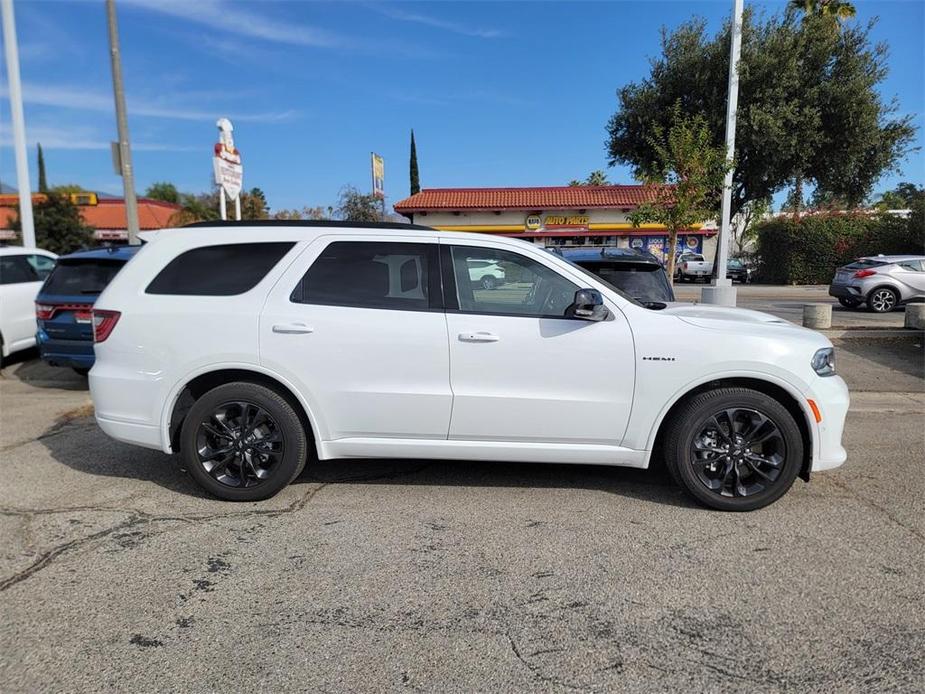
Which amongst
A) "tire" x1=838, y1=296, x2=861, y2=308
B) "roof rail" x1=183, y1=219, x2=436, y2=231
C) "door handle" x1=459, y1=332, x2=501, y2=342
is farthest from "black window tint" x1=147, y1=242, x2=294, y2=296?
"tire" x1=838, y1=296, x2=861, y2=308

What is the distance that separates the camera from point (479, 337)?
396 centimetres

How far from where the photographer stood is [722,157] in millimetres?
13461

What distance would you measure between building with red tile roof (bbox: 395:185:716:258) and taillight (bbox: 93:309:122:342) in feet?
102

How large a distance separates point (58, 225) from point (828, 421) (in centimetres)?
3398

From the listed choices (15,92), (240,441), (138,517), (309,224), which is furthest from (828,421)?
(15,92)

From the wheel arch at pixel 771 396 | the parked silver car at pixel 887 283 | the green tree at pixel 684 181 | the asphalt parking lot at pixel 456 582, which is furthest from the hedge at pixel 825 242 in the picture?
the wheel arch at pixel 771 396

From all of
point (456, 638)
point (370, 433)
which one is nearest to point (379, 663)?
point (456, 638)

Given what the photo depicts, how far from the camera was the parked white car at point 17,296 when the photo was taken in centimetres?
873

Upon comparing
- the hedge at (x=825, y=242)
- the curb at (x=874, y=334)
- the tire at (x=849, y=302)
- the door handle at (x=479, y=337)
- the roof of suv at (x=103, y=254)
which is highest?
the hedge at (x=825, y=242)

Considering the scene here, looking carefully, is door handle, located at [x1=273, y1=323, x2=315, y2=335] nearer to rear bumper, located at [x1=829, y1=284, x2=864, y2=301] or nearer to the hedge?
rear bumper, located at [x1=829, y1=284, x2=864, y2=301]

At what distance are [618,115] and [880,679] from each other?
26.8 meters

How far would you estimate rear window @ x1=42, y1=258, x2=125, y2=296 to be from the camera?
7.57 metres

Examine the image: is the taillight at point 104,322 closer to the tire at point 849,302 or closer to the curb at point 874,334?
the curb at point 874,334

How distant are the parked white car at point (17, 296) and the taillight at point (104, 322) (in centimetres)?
586
